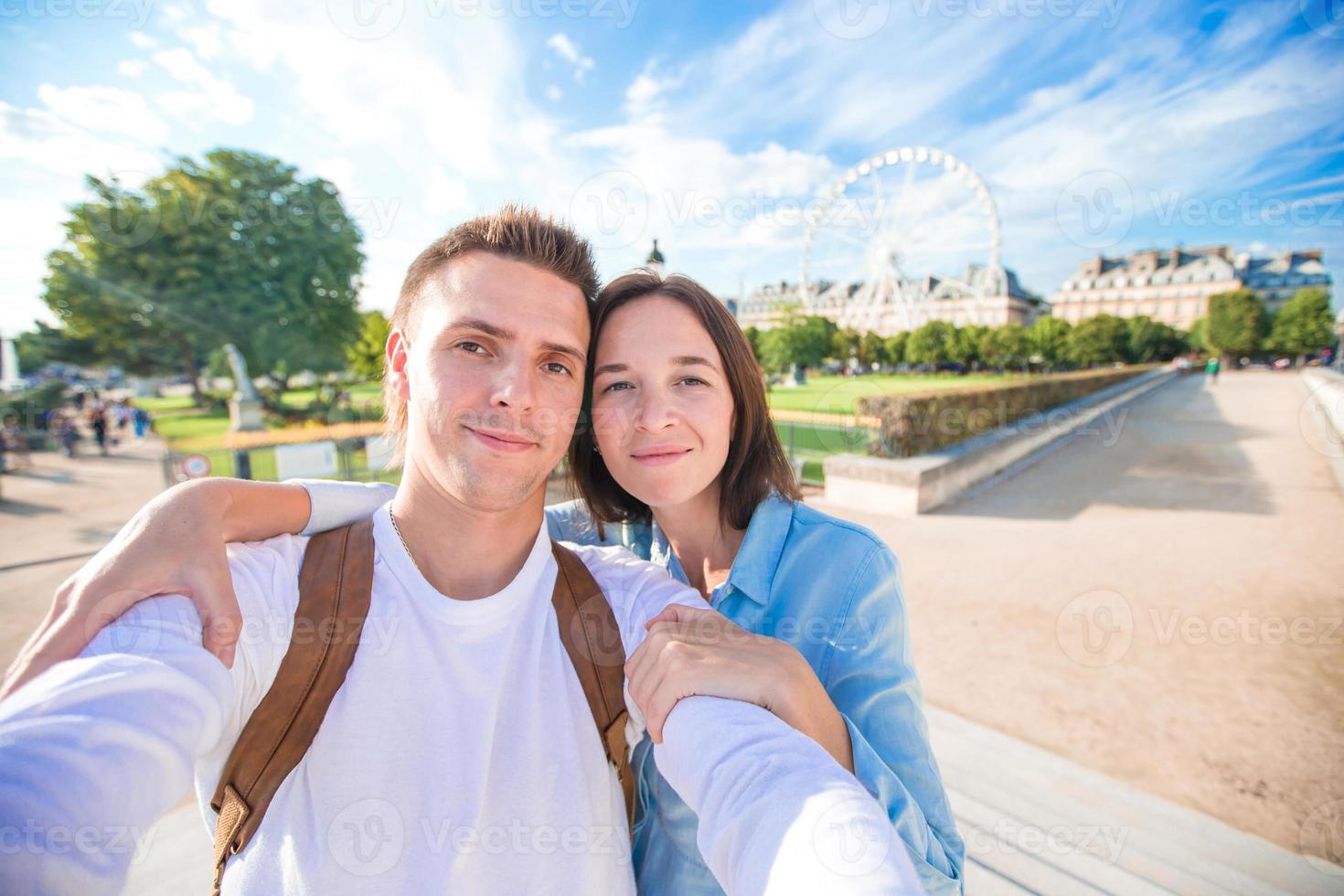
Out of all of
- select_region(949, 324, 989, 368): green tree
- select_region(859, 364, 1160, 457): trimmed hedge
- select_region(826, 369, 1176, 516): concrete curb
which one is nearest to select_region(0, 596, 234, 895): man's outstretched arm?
select_region(826, 369, 1176, 516): concrete curb

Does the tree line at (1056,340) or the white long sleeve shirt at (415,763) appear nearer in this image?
the white long sleeve shirt at (415,763)

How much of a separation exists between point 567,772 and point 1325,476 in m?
13.9

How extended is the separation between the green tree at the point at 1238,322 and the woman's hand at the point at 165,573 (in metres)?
78.1

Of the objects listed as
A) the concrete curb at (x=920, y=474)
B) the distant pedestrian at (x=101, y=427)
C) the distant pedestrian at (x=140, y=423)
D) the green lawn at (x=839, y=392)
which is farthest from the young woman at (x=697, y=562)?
the distant pedestrian at (x=140, y=423)

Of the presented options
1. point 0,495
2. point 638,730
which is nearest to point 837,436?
point 638,730

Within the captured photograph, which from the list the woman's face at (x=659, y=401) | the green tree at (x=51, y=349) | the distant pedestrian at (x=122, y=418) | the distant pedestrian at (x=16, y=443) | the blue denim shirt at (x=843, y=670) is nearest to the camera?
the blue denim shirt at (x=843, y=670)

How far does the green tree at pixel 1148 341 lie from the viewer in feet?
197

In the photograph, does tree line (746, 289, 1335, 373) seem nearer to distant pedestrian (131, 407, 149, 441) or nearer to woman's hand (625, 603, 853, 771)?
distant pedestrian (131, 407, 149, 441)

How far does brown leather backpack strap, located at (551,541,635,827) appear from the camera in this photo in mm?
1412

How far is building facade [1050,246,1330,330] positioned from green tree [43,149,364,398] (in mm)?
80315

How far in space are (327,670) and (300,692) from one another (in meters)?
0.06

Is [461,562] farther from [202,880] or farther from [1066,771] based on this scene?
[1066,771]

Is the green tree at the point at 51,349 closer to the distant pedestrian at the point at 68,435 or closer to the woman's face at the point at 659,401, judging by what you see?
the distant pedestrian at the point at 68,435

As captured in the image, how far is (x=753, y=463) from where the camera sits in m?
2.26
